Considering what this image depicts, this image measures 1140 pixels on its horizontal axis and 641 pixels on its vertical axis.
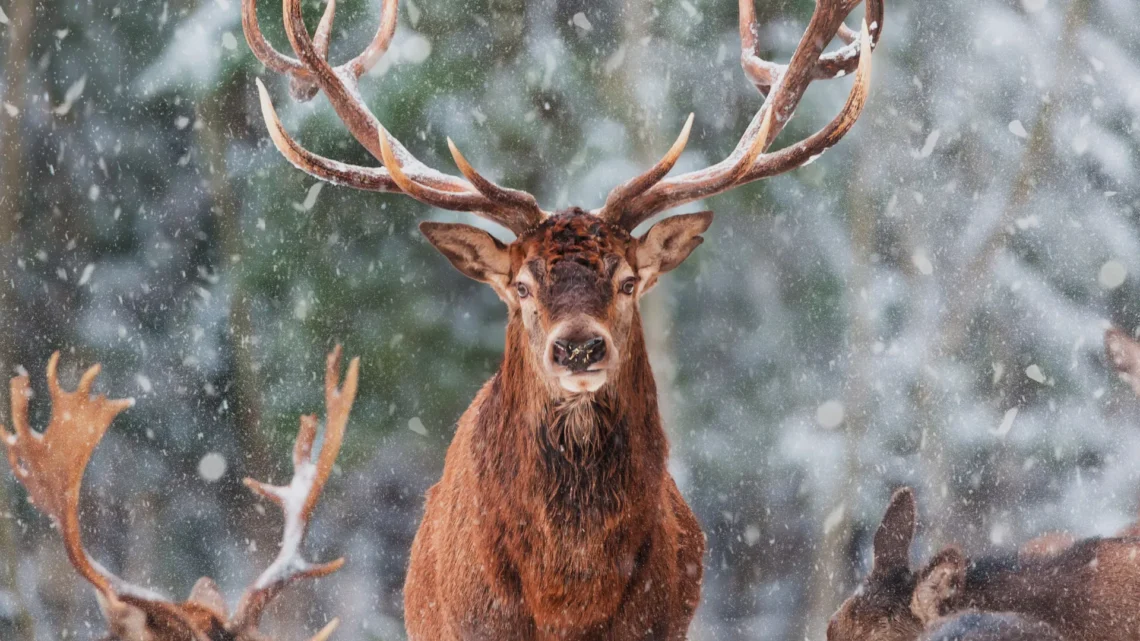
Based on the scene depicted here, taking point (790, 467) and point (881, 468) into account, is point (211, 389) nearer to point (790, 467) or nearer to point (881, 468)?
point (790, 467)

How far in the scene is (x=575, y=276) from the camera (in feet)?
14.6

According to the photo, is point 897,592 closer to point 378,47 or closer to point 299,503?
point 299,503

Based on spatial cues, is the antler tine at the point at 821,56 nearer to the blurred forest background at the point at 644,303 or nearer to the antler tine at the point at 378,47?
the antler tine at the point at 378,47

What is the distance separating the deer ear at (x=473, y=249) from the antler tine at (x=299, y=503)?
1809 mm

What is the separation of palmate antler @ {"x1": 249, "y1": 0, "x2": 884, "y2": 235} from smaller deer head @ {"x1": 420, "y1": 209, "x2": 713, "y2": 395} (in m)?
0.11

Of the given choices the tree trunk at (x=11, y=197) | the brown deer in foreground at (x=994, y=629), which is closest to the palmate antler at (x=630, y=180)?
the brown deer in foreground at (x=994, y=629)

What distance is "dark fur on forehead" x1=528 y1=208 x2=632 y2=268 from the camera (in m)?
4.52

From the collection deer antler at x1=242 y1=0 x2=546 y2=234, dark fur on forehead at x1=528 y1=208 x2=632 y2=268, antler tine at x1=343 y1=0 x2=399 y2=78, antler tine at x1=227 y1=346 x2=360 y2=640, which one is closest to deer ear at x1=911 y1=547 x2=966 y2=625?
antler tine at x1=227 y1=346 x2=360 y2=640

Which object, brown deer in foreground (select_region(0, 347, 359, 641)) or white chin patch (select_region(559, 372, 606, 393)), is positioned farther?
brown deer in foreground (select_region(0, 347, 359, 641))

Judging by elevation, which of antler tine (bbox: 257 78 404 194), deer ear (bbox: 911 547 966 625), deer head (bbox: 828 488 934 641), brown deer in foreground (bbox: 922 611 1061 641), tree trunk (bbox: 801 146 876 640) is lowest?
tree trunk (bbox: 801 146 876 640)

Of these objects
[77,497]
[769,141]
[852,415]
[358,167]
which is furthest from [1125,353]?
[77,497]

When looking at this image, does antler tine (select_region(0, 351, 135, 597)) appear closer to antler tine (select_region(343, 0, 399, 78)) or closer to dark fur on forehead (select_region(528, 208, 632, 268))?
antler tine (select_region(343, 0, 399, 78))

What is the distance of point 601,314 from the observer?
14.4 feet

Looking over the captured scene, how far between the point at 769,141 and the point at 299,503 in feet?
9.50
